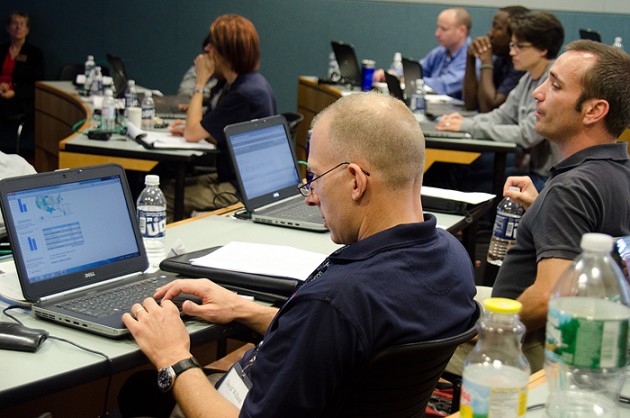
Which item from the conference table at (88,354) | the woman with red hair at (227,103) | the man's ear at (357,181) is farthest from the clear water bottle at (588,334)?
the woman with red hair at (227,103)

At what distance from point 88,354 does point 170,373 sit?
0.21 metres

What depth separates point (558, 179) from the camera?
7.66 ft

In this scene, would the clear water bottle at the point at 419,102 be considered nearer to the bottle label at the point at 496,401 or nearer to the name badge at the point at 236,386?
the name badge at the point at 236,386

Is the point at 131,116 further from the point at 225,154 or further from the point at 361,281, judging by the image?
the point at 361,281

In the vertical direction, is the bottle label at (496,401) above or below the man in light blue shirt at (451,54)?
above

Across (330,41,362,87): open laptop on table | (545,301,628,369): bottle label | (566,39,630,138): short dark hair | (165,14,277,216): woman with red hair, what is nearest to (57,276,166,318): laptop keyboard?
(545,301,628,369): bottle label

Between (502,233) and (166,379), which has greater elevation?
(166,379)

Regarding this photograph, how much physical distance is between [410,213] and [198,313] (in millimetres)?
638

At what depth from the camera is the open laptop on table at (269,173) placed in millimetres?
3070

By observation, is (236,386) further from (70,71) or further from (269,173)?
(70,71)

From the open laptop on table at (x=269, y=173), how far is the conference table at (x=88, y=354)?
0.19ft

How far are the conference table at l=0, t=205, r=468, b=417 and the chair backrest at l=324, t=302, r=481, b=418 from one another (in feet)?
1.82

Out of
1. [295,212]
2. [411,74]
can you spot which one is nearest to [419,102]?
[411,74]

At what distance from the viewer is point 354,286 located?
1.56m
